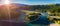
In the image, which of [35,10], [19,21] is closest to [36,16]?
[35,10]

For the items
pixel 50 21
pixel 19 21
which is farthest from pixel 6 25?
pixel 50 21

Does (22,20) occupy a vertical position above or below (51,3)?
below

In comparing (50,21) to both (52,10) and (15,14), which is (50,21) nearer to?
(52,10)

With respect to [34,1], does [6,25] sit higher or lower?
lower

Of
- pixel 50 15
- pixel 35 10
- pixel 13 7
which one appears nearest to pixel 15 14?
pixel 13 7

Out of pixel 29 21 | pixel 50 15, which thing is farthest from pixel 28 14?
pixel 50 15

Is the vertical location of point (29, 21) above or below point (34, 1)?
below

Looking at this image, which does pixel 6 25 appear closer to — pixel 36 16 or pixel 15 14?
pixel 15 14

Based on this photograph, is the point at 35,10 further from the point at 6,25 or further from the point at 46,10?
the point at 6,25
